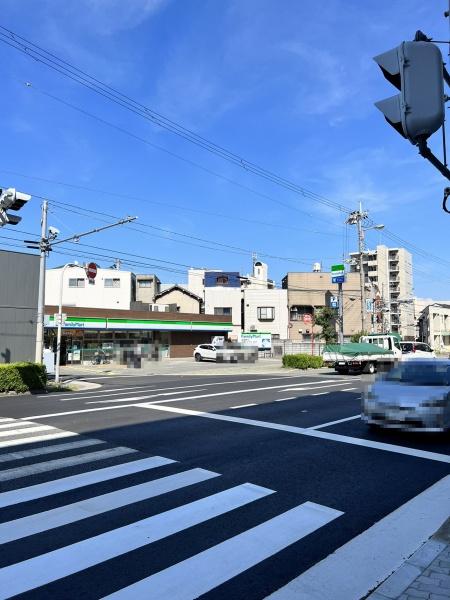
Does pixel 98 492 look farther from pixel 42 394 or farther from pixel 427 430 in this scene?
pixel 42 394

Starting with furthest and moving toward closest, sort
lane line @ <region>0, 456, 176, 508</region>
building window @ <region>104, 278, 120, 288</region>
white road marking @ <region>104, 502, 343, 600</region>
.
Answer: building window @ <region>104, 278, 120, 288</region>
lane line @ <region>0, 456, 176, 508</region>
white road marking @ <region>104, 502, 343, 600</region>

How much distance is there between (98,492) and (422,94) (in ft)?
17.5

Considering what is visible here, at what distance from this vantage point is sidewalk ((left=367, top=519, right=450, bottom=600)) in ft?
11.6

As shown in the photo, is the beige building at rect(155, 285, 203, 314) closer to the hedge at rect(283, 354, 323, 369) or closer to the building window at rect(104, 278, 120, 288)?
the building window at rect(104, 278, 120, 288)

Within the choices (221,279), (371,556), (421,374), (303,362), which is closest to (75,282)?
(221,279)

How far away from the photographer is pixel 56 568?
13.2ft

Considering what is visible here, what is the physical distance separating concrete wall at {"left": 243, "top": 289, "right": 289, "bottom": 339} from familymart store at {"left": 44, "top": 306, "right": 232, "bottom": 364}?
10477mm

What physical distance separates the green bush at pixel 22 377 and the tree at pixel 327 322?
40.3 m

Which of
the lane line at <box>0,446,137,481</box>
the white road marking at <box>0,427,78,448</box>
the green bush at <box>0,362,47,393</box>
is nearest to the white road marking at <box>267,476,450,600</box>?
the lane line at <box>0,446,137,481</box>

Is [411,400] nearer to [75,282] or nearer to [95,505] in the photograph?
[95,505]

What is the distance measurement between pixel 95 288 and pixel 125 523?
5136cm

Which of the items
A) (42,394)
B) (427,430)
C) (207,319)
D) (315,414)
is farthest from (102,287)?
(427,430)

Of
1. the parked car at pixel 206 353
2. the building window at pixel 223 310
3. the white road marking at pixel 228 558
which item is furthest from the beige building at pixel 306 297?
the white road marking at pixel 228 558

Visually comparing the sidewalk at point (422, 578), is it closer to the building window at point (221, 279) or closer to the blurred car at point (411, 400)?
the blurred car at point (411, 400)
